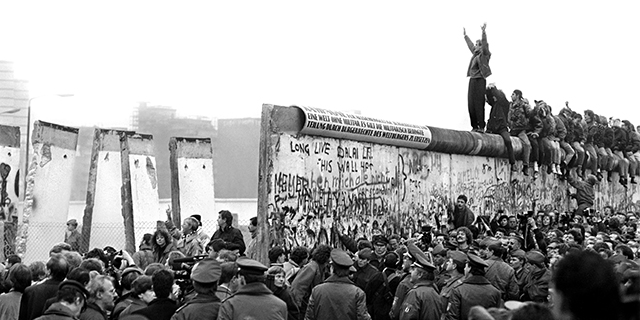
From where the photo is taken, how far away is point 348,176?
1892 centimetres

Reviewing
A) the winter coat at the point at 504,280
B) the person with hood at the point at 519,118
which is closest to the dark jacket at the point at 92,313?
the winter coat at the point at 504,280

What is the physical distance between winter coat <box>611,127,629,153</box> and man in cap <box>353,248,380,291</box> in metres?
24.5

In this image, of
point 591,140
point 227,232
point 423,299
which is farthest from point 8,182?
point 591,140

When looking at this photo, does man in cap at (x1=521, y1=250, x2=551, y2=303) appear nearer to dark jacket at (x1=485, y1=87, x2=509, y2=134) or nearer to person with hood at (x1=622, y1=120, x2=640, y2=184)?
dark jacket at (x1=485, y1=87, x2=509, y2=134)

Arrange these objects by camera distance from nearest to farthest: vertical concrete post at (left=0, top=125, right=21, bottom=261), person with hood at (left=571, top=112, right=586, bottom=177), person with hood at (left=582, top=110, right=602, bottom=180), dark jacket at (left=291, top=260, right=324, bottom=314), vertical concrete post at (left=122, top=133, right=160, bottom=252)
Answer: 1. dark jacket at (left=291, top=260, right=324, bottom=314)
2. vertical concrete post at (left=0, top=125, right=21, bottom=261)
3. vertical concrete post at (left=122, top=133, right=160, bottom=252)
4. person with hood at (left=571, top=112, right=586, bottom=177)
5. person with hood at (left=582, top=110, right=602, bottom=180)

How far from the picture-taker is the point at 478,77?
26734 mm

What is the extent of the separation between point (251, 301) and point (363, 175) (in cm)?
1121

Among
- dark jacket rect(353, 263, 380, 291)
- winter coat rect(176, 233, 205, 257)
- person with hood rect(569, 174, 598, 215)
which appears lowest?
dark jacket rect(353, 263, 380, 291)

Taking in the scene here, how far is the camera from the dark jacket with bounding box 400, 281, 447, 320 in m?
10.6

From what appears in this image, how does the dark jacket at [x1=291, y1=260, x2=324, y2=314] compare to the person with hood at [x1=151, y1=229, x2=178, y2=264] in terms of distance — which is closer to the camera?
the dark jacket at [x1=291, y1=260, x2=324, y2=314]

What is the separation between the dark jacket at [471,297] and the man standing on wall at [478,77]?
16.4 m

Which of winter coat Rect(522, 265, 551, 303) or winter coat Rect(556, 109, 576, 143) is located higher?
winter coat Rect(556, 109, 576, 143)

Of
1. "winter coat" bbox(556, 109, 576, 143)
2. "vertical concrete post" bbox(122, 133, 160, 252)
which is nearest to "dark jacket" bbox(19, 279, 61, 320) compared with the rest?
"vertical concrete post" bbox(122, 133, 160, 252)

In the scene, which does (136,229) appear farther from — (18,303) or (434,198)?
(18,303)
